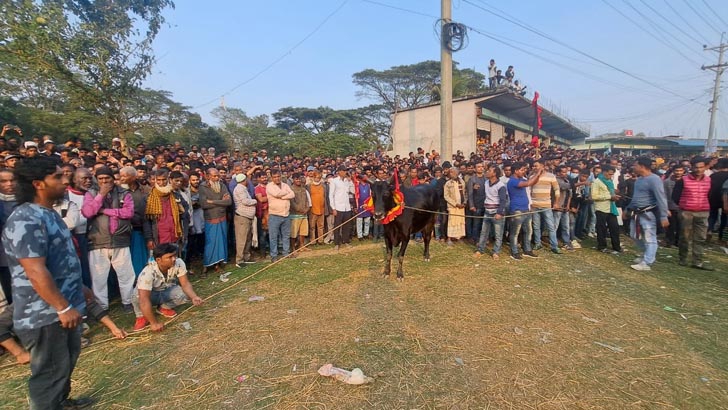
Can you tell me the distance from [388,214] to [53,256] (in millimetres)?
4863

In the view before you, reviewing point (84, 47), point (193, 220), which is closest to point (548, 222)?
point (193, 220)

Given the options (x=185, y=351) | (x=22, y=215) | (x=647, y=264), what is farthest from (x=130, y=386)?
(x=647, y=264)

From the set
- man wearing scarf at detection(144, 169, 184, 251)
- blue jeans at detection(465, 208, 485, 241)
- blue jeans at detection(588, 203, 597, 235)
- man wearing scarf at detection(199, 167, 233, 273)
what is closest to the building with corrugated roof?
blue jeans at detection(588, 203, 597, 235)

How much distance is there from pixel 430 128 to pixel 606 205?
54.9ft

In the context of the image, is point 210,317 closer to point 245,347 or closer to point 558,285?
point 245,347

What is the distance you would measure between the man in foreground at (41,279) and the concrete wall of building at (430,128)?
72.4 ft

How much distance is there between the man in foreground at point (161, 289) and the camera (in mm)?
4234

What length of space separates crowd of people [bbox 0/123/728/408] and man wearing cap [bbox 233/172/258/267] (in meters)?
0.02

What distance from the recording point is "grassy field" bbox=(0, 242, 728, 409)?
3.14 meters

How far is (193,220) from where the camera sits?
691 centimetres

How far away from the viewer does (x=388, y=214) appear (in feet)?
21.3

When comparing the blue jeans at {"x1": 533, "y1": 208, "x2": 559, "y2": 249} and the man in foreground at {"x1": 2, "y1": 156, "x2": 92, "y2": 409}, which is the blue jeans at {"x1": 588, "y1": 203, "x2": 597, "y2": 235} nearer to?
the blue jeans at {"x1": 533, "y1": 208, "x2": 559, "y2": 249}

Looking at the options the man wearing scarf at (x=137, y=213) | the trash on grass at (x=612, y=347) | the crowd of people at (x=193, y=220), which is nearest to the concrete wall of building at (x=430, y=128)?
the crowd of people at (x=193, y=220)

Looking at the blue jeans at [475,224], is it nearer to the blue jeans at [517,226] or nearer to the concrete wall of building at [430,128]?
the blue jeans at [517,226]
